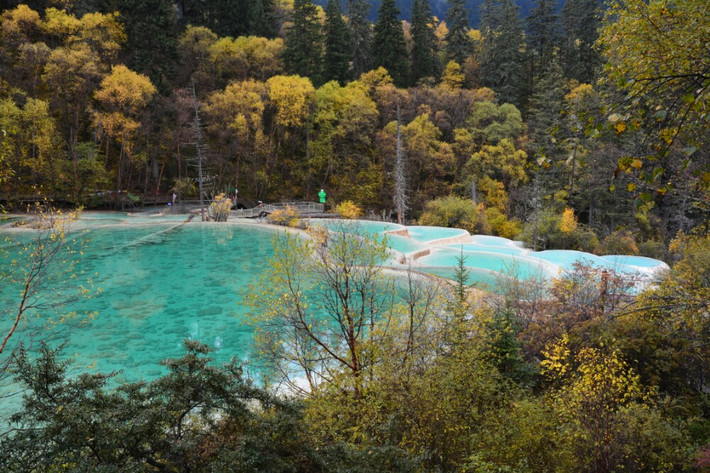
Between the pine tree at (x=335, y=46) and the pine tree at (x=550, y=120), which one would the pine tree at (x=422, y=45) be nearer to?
the pine tree at (x=335, y=46)

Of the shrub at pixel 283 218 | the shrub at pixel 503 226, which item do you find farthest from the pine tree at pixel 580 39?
the shrub at pixel 283 218

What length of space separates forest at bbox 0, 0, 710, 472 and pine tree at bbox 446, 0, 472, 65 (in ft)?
0.98

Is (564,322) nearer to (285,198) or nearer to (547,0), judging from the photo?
(285,198)

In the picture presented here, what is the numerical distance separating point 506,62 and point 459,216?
64.2 ft

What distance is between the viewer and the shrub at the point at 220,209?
22844 mm

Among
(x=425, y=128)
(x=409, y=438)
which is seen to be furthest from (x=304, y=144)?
(x=409, y=438)

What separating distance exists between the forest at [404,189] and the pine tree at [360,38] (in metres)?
0.26

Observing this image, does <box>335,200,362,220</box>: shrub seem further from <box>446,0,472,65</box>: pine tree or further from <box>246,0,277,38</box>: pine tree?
<box>446,0,472,65</box>: pine tree

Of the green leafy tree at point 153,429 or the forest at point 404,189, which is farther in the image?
the forest at point 404,189

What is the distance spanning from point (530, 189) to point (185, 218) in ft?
69.7

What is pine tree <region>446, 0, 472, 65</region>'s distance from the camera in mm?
37581

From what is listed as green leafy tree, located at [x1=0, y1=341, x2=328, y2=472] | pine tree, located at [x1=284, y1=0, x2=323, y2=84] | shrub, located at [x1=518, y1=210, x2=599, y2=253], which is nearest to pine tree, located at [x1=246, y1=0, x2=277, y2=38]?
pine tree, located at [x1=284, y1=0, x2=323, y2=84]

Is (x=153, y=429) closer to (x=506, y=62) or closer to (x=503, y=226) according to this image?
(x=503, y=226)

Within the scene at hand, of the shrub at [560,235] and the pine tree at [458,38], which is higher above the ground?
the pine tree at [458,38]
